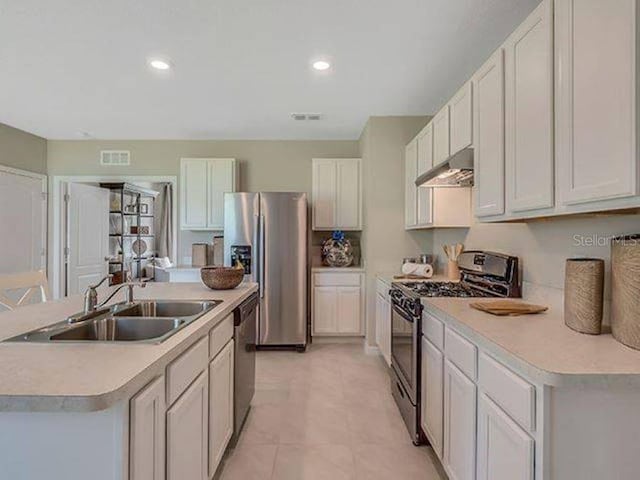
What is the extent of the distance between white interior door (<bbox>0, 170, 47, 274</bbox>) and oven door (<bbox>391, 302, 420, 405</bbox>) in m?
4.41

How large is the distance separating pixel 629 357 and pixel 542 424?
37 cm

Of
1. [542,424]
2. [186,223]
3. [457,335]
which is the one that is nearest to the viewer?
[542,424]

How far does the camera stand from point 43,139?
495 cm

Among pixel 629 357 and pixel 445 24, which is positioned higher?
pixel 445 24

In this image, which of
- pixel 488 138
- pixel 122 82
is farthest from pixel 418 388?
pixel 122 82

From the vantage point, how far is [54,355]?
1.18m

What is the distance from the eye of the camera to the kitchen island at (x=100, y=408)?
939 millimetres

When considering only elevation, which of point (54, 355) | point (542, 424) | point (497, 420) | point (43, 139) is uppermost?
point (43, 139)

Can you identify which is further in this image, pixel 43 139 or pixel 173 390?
pixel 43 139

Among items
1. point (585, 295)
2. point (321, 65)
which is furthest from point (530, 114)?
point (321, 65)

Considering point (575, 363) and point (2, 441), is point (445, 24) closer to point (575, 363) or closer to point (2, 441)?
point (575, 363)

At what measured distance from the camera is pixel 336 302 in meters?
4.43

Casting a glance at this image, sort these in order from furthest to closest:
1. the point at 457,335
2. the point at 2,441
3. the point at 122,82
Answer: the point at 122,82, the point at 457,335, the point at 2,441

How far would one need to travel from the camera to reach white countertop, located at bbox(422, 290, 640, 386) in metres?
1.06
